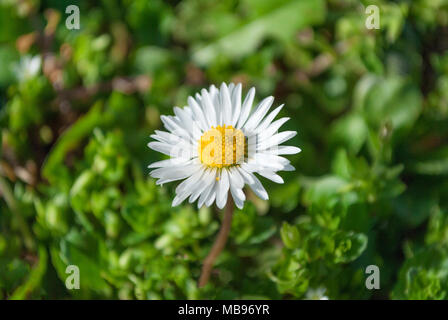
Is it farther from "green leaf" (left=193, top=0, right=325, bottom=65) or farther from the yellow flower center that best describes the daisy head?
"green leaf" (left=193, top=0, right=325, bottom=65)

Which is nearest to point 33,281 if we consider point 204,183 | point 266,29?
point 204,183

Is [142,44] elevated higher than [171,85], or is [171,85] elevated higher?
[142,44]

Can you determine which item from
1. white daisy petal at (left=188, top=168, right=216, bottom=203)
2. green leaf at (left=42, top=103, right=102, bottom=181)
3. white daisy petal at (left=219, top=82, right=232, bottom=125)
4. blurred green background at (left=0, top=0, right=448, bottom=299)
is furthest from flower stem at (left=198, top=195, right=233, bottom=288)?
green leaf at (left=42, top=103, right=102, bottom=181)

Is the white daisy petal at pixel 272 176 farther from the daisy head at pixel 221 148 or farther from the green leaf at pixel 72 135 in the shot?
the green leaf at pixel 72 135

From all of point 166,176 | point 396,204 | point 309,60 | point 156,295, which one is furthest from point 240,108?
point 309,60

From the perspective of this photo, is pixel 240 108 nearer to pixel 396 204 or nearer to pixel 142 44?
pixel 396 204

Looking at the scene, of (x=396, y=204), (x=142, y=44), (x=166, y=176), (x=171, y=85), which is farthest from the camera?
(x=142, y=44)

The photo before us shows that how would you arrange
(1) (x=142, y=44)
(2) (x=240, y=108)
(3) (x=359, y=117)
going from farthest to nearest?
1. (1) (x=142, y=44)
2. (3) (x=359, y=117)
3. (2) (x=240, y=108)
